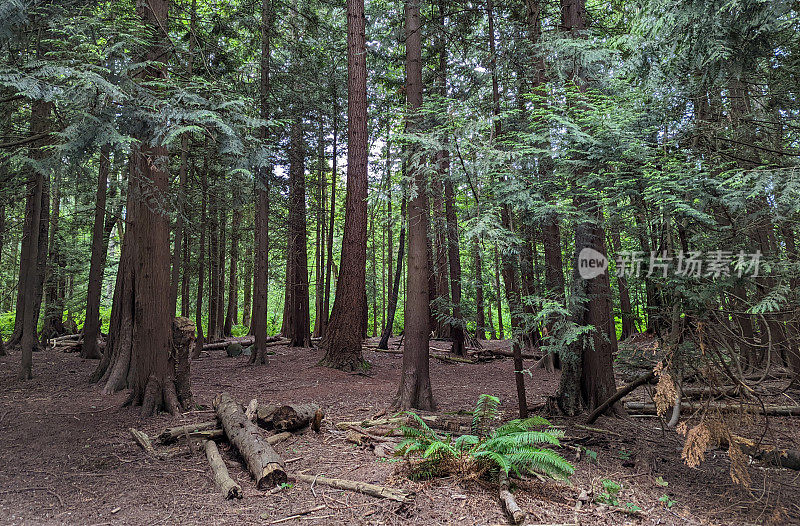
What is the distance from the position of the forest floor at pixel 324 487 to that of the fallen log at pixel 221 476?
78 mm

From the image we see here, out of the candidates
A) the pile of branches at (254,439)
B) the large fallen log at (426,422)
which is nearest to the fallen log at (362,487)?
the pile of branches at (254,439)

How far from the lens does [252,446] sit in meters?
4.93

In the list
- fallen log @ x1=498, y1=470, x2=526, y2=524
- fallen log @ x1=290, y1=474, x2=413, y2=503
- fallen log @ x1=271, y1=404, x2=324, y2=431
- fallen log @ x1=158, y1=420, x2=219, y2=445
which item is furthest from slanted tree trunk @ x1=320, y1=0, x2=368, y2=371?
fallen log @ x1=498, y1=470, x2=526, y2=524

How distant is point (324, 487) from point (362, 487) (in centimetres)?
40

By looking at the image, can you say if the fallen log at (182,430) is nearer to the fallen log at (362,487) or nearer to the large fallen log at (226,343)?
the fallen log at (362,487)

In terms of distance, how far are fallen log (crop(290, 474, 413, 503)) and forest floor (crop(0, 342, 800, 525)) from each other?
80mm

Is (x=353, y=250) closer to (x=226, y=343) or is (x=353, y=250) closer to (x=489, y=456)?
(x=489, y=456)

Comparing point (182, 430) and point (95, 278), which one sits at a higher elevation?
point (95, 278)

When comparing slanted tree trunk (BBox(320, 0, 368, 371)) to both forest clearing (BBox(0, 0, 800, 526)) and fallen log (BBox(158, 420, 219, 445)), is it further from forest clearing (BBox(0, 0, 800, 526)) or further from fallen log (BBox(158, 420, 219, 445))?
fallen log (BBox(158, 420, 219, 445))

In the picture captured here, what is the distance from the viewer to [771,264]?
403cm

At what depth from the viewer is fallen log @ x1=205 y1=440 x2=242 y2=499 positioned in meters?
4.22

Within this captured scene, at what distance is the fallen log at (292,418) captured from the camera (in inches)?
236

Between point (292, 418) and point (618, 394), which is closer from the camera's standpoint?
point (618, 394)

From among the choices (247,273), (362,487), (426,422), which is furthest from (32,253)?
(247,273)
